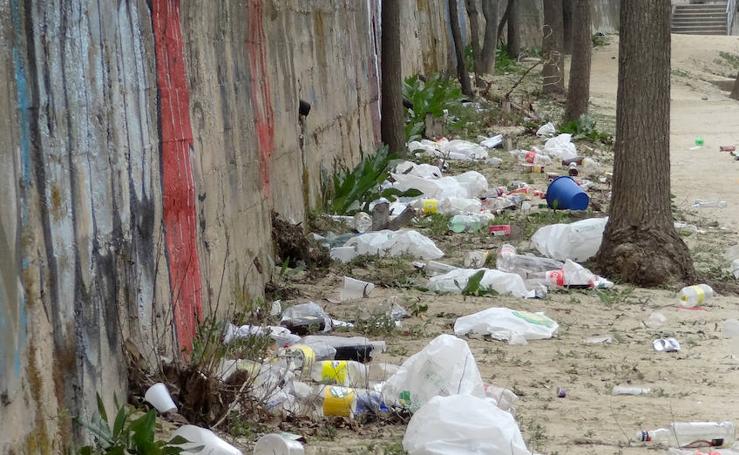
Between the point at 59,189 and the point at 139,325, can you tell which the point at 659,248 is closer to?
the point at 139,325

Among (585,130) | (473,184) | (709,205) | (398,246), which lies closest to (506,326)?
(398,246)

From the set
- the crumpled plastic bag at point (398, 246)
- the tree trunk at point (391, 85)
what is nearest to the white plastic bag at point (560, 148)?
the tree trunk at point (391, 85)

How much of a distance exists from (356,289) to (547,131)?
368 inches

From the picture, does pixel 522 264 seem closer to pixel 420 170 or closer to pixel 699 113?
pixel 420 170

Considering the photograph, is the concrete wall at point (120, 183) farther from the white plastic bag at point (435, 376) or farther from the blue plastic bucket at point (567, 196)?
the blue plastic bucket at point (567, 196)

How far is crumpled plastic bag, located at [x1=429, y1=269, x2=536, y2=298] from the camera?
7.36 m

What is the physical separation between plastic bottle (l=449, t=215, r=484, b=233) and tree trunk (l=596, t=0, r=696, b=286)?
1508 millimetres

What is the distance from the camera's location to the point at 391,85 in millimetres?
13375

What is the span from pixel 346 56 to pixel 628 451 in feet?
24.5

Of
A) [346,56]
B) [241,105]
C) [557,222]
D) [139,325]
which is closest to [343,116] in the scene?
[346,56]

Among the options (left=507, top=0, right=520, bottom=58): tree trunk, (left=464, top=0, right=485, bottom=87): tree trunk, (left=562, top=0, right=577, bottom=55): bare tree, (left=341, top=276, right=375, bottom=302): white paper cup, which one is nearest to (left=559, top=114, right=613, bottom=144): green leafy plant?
(left=464, top=0, right=485, bottom=87): tree trunk

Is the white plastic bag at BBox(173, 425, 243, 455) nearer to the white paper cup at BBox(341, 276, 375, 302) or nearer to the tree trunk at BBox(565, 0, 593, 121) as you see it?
the white paper cup at BBox(341, 276, 375, 302)

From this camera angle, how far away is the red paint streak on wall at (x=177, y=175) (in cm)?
511

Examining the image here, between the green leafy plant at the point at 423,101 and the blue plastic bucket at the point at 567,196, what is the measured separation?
14.4 ft
